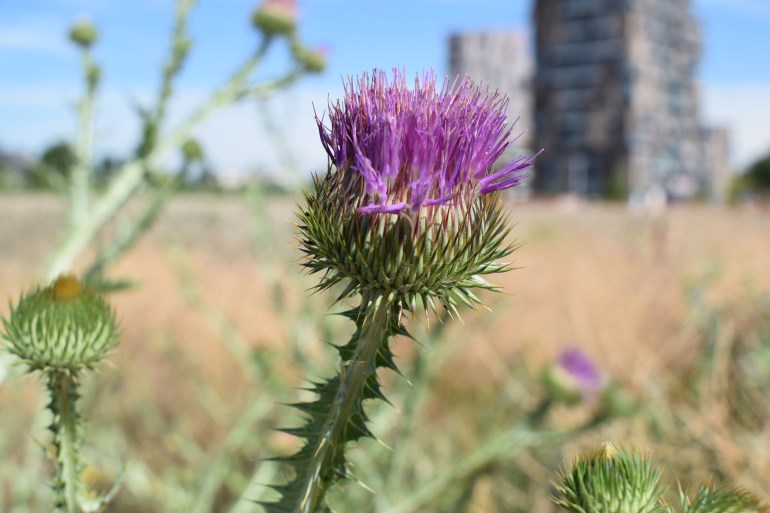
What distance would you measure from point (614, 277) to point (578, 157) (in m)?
80.9

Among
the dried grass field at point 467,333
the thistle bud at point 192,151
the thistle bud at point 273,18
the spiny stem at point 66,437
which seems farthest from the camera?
the dried grass field at point 467,333

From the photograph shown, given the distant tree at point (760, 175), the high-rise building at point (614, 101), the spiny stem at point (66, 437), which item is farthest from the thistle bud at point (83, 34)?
the high-rise building at point (614, 101)

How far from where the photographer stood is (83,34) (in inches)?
153

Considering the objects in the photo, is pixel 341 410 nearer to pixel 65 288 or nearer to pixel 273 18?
pixel 65 288

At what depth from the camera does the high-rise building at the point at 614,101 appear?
283 feet

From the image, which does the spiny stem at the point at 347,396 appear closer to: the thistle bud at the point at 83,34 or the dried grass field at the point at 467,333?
the dried grass field at the point at 467,333

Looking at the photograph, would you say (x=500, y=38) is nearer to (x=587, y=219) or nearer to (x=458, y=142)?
(x=587, y=219)

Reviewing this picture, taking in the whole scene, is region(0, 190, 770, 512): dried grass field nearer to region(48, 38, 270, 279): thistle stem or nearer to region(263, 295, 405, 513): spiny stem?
region(48, 38, 270, 279): thistle stem

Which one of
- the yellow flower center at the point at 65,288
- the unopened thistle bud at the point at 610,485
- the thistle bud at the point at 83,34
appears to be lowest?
the unopened thistle bud at the point at 610,485

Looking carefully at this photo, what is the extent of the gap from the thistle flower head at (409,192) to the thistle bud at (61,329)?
0.54 metres

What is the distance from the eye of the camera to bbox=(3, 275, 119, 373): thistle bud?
146 centimetres

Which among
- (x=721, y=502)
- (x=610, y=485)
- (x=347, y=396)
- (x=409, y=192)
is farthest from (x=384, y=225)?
(x=721, y=502)

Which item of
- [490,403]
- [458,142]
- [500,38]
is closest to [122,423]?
[490,403]

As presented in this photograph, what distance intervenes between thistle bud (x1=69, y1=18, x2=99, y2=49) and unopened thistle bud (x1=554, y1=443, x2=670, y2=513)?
3572mm
